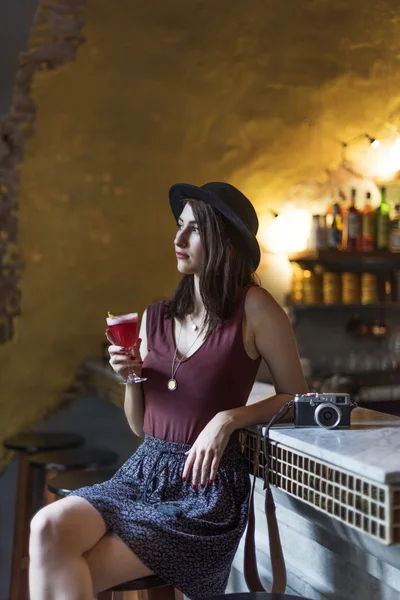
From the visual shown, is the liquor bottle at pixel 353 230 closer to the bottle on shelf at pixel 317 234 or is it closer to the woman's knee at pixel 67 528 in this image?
the bottle on shelf at pixel 317 234

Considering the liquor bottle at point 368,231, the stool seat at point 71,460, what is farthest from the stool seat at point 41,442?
the liquor bottle at point 368,231

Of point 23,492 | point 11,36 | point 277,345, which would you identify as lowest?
point 23,492

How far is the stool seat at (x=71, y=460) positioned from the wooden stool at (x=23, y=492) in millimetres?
114

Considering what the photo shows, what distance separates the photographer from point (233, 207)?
7.13 ft

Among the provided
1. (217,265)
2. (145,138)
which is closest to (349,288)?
(145,138)

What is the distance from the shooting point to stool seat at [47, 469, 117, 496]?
2.58 metres

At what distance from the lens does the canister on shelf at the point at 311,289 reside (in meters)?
4.65

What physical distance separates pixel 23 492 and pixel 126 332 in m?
1.66

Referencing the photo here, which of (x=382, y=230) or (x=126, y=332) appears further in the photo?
(x=382, y=230)

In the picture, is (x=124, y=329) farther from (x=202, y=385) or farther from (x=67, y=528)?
(x=67, y=528)

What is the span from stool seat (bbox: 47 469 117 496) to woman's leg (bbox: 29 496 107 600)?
81 centimetres

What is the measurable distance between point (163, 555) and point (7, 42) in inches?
130

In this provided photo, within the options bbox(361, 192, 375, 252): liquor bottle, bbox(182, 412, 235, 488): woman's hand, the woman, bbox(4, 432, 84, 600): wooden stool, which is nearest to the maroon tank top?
the woman

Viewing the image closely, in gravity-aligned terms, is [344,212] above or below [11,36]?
below
